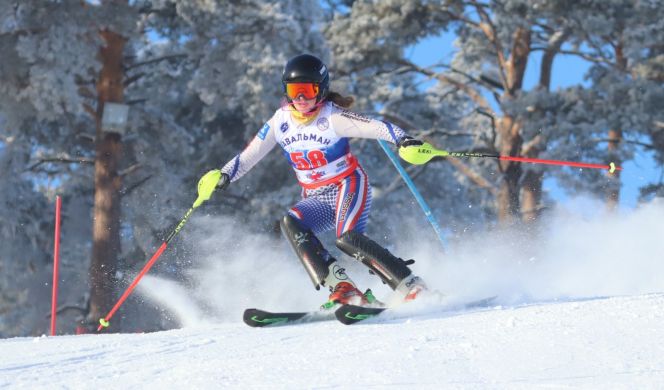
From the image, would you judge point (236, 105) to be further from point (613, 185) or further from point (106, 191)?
point (613, 185)

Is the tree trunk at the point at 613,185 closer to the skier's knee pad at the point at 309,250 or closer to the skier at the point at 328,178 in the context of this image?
the skier at the point at 328,178

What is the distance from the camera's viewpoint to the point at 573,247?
9.12 meters

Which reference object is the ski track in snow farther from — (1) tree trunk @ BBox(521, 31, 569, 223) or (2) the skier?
(1) tree trunk @ BBox(521, 31, 569, 223)

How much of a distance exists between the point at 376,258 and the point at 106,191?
1055cm

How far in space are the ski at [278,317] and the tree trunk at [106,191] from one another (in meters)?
9.90

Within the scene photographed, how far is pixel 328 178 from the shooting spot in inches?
242

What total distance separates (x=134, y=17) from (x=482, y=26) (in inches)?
275

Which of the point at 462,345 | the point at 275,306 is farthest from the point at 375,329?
the point at 275,306

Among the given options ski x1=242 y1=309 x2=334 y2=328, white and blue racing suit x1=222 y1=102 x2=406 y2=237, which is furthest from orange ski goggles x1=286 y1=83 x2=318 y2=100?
ski x1=242 y1=309 x2=334 y2=328

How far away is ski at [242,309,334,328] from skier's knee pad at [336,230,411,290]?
1.25ft

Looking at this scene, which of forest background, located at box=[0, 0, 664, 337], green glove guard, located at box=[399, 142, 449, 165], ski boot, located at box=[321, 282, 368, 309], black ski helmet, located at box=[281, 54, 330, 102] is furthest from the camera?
forest background, located at box=[0, 0, 664, 337]

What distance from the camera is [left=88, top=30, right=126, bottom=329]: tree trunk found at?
15555 millimetres

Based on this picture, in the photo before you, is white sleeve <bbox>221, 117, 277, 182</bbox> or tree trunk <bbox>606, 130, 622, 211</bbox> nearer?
white sleeve <bbox>221, 117, 277, 182</bbox>

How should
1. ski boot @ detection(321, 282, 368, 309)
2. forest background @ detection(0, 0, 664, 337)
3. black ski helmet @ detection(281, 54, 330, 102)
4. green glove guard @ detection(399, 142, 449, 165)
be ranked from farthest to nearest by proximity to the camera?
1. forest background @ detection(0, 0, 664, 337)
2. ski boot @ detection(321, 282, 368, 309)
3. black ski helmet @ detection(281, 54, 330, 102)
4. green glove guard @ detection(399, 142, 449, 165)
